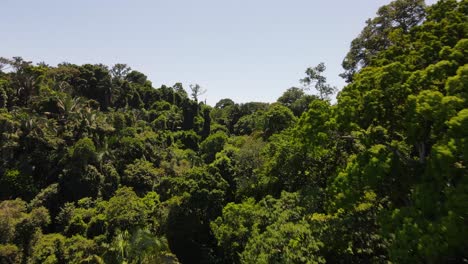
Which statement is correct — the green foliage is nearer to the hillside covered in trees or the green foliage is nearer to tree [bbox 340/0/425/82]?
the hillside covered in trees

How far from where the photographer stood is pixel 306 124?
15.3 metres

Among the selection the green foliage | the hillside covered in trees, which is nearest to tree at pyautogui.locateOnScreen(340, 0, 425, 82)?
the hillside covered in trees

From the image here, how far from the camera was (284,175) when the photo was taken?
22109mm

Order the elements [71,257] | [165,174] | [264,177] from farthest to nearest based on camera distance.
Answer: [165,174]
[264,177]
[71,257]

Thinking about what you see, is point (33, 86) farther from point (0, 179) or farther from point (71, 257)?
point (71, 257)

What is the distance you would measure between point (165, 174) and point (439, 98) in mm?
27686

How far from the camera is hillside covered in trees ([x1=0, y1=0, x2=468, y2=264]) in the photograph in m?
10.1

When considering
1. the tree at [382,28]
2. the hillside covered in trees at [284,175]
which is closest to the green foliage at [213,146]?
the hillside covered in trees at [284,175]

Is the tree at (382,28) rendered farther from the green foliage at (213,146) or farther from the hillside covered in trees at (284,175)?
the green foliage at (213,146)

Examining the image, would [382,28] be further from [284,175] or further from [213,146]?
[213,146]

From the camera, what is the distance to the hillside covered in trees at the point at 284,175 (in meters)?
10.1

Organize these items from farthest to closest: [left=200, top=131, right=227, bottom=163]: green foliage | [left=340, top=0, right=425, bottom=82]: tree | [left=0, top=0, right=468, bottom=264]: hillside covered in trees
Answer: [left=200, top=131, right=227, bottom=163]: green foliage → [left=340, top=0, right=425, bottom=82]: tree → [left=0, top=0, right=468, bottom=264]: hillside covered in trees

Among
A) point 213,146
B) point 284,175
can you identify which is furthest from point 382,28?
point 213,146

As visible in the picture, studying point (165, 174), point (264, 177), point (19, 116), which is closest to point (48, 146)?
point (19, 116)
